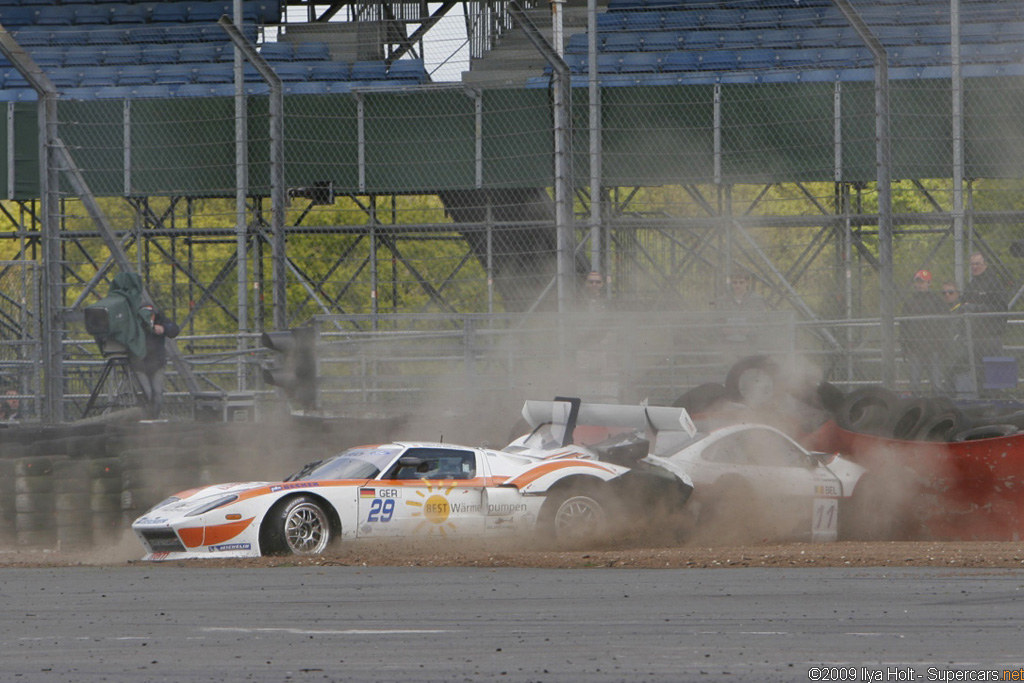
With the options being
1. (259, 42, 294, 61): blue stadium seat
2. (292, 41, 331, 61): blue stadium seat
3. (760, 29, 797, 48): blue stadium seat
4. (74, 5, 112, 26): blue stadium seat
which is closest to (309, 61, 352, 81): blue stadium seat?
(292, 41, 331, 61): blue stadium seat

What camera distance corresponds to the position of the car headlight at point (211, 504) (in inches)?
371

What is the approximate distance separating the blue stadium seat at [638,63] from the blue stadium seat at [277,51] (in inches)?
213

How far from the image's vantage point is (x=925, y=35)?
1897cm

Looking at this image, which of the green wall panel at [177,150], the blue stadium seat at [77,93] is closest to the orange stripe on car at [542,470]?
the green wall panel at [177,150]

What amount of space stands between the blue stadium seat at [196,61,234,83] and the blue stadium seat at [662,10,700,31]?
6428 millimetres

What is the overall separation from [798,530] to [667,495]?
114 cm

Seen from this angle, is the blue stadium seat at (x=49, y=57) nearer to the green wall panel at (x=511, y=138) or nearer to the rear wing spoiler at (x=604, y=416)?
the green wall panel at (x=511, y=138)

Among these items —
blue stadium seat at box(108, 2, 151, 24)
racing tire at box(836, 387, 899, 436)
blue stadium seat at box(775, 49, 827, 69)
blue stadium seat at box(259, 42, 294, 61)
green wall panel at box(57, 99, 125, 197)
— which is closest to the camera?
racing tire at box(836, 387, 899, 436)

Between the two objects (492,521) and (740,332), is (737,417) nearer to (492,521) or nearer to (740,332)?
(740,332)

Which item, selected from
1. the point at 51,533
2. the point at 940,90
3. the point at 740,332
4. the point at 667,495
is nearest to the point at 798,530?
the point at 667,495

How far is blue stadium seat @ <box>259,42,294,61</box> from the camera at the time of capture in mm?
21484

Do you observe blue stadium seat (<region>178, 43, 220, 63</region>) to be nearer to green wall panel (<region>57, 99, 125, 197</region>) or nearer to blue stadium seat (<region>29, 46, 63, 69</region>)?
blue stadium seat (<region>29, 46, 63, 69</region>)

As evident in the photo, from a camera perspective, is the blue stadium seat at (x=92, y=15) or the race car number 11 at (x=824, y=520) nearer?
the race car number 11 at (x=824, y=520)

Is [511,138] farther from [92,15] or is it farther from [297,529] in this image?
[92,15]
